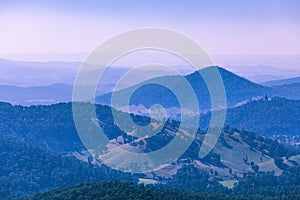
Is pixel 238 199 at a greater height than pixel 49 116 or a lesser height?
lesser

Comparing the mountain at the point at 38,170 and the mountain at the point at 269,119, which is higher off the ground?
the mountain at the point at 269,119

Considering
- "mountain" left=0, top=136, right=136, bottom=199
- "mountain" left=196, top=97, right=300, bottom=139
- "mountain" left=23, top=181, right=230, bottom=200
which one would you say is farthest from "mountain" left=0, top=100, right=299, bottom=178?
"mountain" left=196, top=97, right=300, bottom=139

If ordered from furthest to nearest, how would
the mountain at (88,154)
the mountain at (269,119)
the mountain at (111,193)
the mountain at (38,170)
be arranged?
the mountain at (269,119) < the mountain at (88,154) < the mountain at (38,170) < the mountain at (111,193)

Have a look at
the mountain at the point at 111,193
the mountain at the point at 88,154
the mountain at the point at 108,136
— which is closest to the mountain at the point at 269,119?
the mountain at the point at 88,154

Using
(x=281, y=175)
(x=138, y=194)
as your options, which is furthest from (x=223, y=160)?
(x=138, y=194)

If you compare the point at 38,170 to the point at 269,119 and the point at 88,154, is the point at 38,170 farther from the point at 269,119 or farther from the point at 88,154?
the point at 269,119

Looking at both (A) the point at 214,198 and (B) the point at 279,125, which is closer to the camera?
(A) the point at 214,198

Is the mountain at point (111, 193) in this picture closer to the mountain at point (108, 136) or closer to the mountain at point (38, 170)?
the mountain at point (38, 170)

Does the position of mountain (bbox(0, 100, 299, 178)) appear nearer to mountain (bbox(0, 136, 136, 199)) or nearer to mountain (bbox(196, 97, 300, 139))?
mountain (bbox(0, 136, 136, 199))

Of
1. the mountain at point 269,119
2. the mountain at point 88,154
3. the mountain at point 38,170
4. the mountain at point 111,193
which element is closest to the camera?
the mountain at point 111,193

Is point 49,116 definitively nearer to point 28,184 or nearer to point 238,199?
point 28,184

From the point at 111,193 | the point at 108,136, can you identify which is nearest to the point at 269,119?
the point at 108,136
